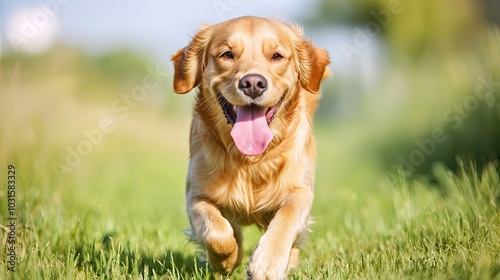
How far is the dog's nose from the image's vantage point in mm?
3178

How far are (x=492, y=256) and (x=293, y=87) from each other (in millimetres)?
1384

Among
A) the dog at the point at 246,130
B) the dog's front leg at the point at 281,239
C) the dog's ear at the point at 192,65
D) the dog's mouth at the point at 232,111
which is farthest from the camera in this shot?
the dog's ear at the point at 192,65

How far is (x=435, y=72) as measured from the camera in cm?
742

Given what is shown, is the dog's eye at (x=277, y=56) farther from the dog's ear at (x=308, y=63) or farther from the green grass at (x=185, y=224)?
the green grass at (x=185, y=224)

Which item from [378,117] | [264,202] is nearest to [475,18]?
[378,117]

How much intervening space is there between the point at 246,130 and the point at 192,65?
2.32 ft

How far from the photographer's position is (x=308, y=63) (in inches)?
154

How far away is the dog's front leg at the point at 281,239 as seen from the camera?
289 cm

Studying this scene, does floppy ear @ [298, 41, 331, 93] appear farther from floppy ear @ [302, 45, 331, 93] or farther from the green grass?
the green grass
